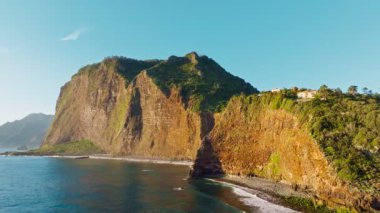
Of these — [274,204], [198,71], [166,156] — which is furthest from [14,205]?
[198,71]

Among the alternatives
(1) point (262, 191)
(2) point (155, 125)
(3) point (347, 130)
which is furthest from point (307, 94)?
(2) point (155, 125)

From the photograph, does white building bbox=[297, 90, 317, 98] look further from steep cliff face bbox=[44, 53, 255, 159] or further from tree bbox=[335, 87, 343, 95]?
steep cliff face bbox=[44, 53, 255, 159]

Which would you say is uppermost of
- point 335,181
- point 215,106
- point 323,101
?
point 215,106

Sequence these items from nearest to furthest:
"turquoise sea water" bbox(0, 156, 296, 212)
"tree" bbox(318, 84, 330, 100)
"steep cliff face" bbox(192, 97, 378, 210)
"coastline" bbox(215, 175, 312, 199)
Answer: "steep cliff face" bbox(192, 97, 378, 210)
"turquoise sea water" bbox(0, 156, 296, 212)
"coastline" bbox(215, 175, 312, 199)
"tree" bbox(318, 84, 330, 100)

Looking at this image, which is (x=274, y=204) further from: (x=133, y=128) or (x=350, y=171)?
(x=133, y=128)

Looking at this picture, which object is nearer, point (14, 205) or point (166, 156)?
point (14, 205)

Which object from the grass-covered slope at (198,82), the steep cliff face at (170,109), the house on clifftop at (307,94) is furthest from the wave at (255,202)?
the grass-covered slope at (198,82)

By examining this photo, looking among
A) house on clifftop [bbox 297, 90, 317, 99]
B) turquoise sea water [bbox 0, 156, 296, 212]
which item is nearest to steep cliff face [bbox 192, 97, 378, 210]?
house on clifftop [bbox 297, 90, 317, 99]
